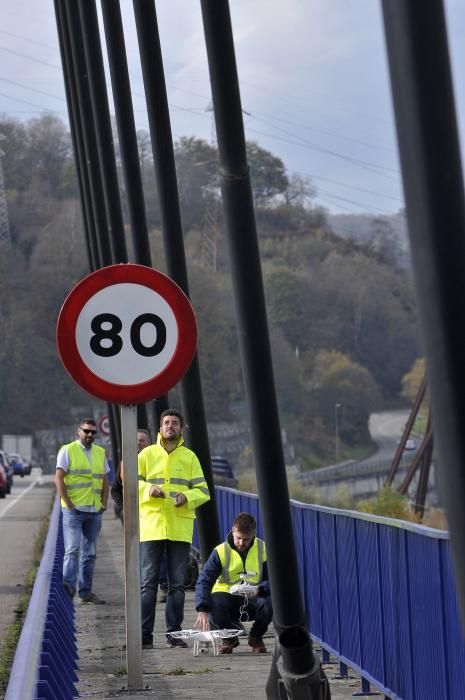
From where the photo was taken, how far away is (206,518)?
17.7m

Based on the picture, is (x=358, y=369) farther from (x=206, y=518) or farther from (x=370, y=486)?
(x=206, y=518)

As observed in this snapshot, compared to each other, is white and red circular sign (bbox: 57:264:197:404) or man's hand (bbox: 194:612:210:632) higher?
white and red circular sign (bbox: 57:264:197:404)

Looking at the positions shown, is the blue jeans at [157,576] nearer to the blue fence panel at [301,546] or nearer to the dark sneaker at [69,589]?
the blue fence panel at [301,546]

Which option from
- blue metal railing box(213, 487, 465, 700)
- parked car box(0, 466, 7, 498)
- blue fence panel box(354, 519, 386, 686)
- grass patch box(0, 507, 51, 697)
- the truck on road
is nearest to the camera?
blue metal railing box(213, 487, 465, 700)

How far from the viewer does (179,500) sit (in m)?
12.4

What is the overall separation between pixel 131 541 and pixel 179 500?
2843mm

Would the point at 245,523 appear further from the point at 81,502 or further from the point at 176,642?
the point at 81,502

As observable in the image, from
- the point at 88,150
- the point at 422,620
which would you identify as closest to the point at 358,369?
the point at 88,150

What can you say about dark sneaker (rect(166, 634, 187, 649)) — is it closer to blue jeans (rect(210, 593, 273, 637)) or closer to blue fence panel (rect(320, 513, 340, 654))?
blue jeans (rect(210, 593, 273, 637))

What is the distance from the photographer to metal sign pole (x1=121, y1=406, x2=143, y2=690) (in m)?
9.36

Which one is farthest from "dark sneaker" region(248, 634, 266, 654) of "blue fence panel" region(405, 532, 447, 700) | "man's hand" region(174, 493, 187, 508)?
"blue fence panel" region(405, 532, 447, 700)

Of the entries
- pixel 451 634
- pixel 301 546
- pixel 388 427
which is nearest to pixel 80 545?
pixel 301 546

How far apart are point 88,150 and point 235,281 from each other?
97.0 ft

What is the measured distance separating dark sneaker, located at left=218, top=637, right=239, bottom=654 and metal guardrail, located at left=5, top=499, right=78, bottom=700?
1.21m
